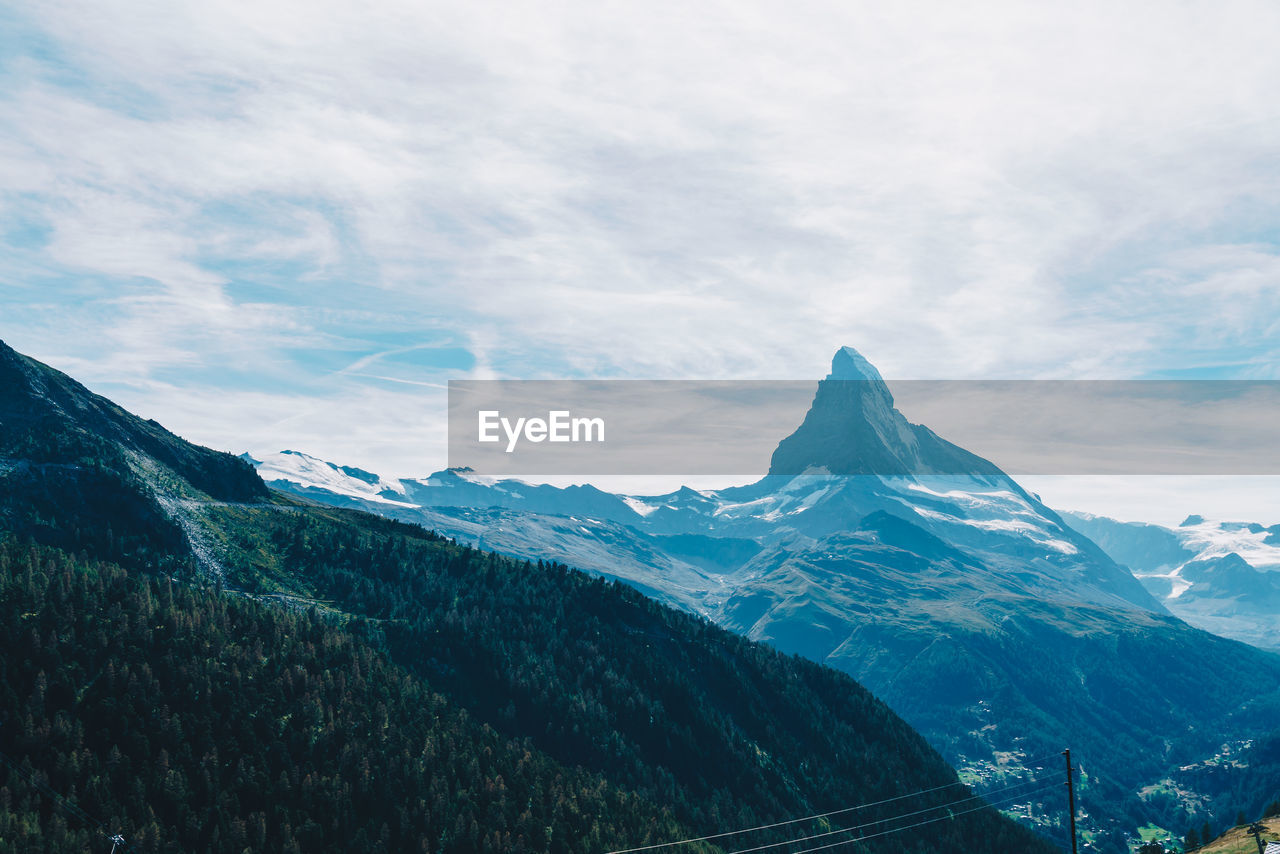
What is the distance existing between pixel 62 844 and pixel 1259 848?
261018 mm

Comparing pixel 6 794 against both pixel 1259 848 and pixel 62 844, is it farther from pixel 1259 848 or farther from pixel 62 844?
pixel 1259 848

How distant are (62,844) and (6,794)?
19164 mm

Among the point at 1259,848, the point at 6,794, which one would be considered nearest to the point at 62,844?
the point at 6,794

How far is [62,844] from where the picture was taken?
7608 inches

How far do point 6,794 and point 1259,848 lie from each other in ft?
910

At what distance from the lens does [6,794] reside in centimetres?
19900

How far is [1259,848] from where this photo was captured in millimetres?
195875
